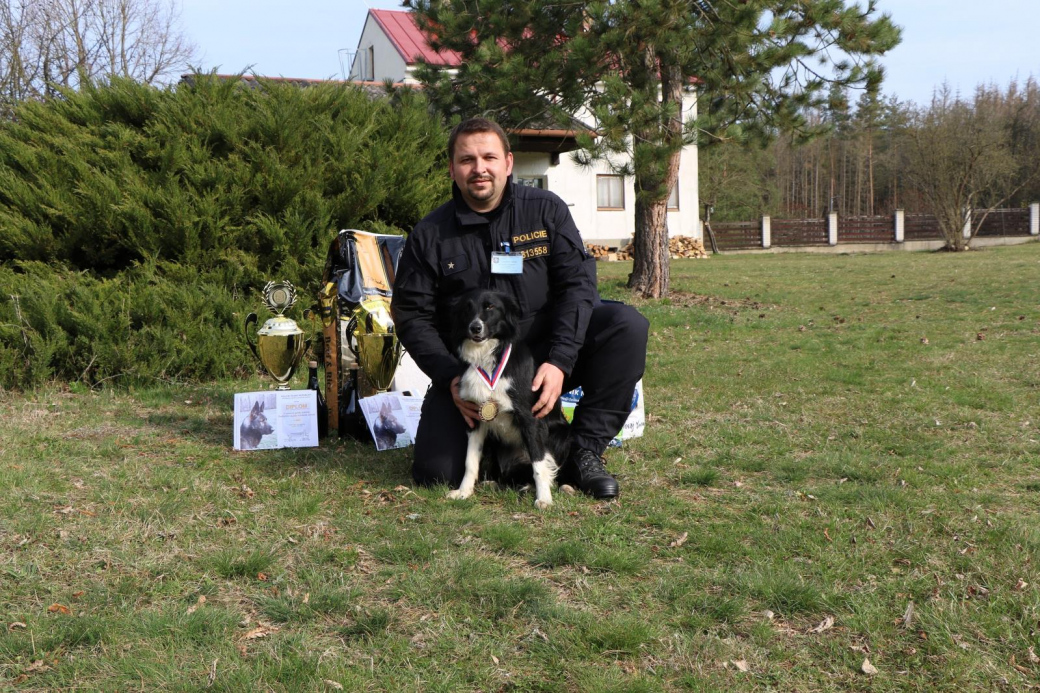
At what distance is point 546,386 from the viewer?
3523mm

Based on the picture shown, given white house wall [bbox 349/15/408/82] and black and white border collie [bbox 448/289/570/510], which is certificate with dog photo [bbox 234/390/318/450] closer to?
black and white border collie [bbox 448/289/570/510]

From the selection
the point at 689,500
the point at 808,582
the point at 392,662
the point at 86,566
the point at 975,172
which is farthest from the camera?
the point at 975,172

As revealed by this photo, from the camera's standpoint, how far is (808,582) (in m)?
2.61

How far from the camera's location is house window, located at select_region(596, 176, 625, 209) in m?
24.3

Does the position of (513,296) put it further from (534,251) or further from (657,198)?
(657,198)

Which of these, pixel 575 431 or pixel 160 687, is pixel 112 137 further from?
pixel 160 687

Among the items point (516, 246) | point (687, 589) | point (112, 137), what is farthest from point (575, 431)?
point (112, 137)

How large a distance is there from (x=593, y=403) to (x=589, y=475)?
15.2 inches

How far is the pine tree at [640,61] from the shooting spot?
9.17 m

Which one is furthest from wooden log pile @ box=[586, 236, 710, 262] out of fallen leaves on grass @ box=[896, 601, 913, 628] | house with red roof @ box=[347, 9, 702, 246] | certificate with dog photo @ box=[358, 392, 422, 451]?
fallen leaves on grass @ box=[896, 601, 913, 628]

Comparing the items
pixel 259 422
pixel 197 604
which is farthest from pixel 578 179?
pixel 197 604

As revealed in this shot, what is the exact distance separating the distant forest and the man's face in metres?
7.13

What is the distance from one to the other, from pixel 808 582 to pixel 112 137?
6.54m

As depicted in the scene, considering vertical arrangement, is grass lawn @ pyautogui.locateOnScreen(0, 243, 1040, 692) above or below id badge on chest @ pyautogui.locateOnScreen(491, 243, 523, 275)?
below
